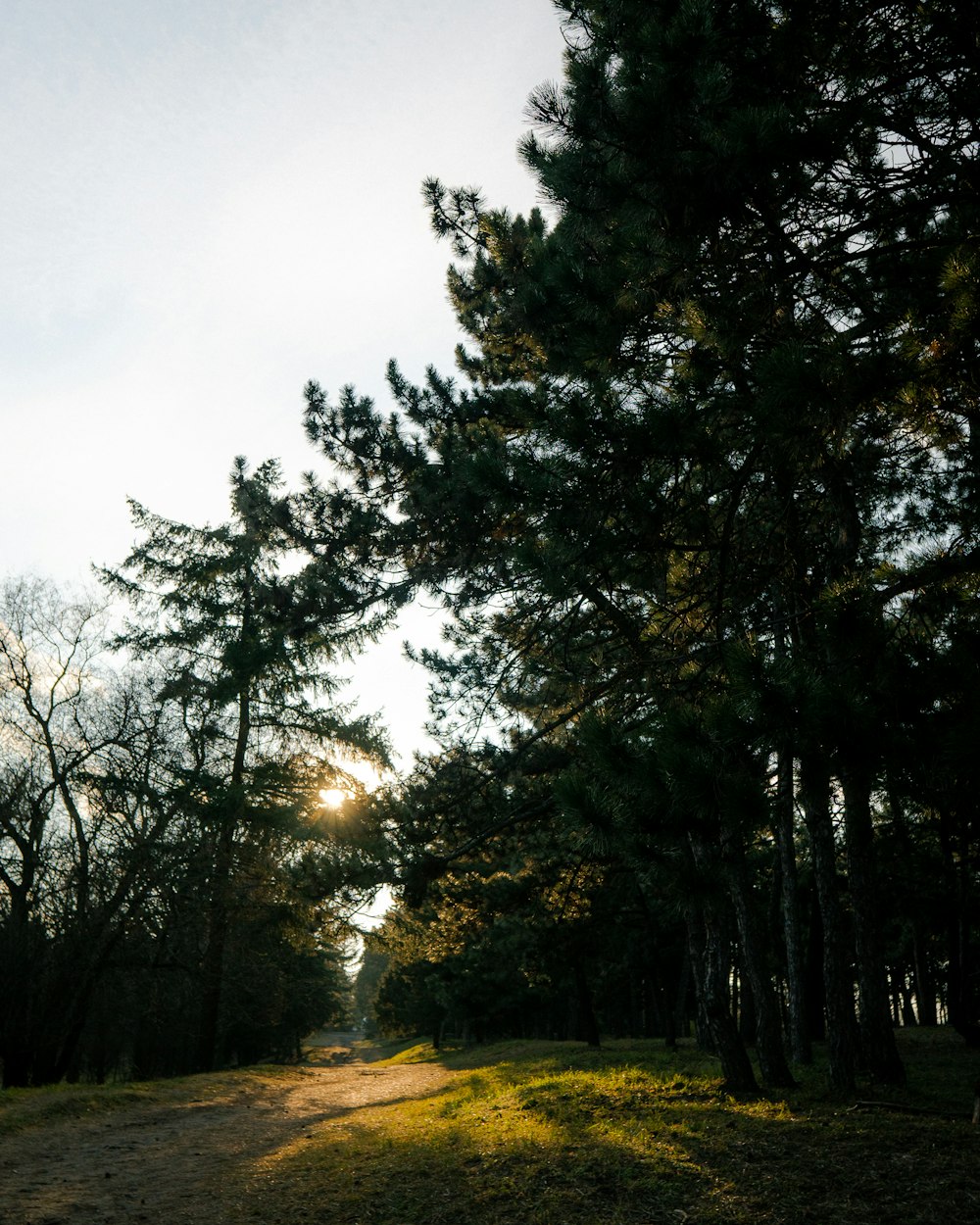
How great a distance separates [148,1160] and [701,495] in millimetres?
8541

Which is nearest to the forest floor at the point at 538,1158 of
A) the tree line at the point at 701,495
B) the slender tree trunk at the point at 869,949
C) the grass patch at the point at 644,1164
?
the grass patch at the point at 644,1164

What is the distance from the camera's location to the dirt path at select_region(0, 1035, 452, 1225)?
602 centimetres

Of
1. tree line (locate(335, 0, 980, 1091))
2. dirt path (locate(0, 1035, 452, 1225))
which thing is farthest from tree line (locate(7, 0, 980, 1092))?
→ dirt path (locate(0, 1035, 452, 1225))

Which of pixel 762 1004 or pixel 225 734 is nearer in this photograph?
pixel 762 1004

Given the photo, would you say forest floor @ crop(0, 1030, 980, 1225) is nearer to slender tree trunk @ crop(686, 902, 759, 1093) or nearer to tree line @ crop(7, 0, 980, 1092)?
slender tree trunk @ crop(686, 902, 759, 1093)

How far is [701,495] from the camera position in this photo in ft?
19.7

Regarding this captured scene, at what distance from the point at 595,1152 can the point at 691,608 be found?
14.6 feet

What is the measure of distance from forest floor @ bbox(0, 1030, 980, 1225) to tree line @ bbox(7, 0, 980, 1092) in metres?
1.57

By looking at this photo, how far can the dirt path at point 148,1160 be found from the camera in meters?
6.02

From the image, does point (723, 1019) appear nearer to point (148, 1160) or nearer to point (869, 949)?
point (869, 949)

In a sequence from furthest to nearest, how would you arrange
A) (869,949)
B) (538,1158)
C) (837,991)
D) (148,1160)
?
(869,949) → (837,991) → (148,1160) → (538,1158)

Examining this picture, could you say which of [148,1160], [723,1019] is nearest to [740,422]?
[723,1019]

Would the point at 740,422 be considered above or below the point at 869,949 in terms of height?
above

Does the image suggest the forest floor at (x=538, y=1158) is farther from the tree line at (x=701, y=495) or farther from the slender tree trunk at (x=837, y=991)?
the tree line at (x=701, y=495)
